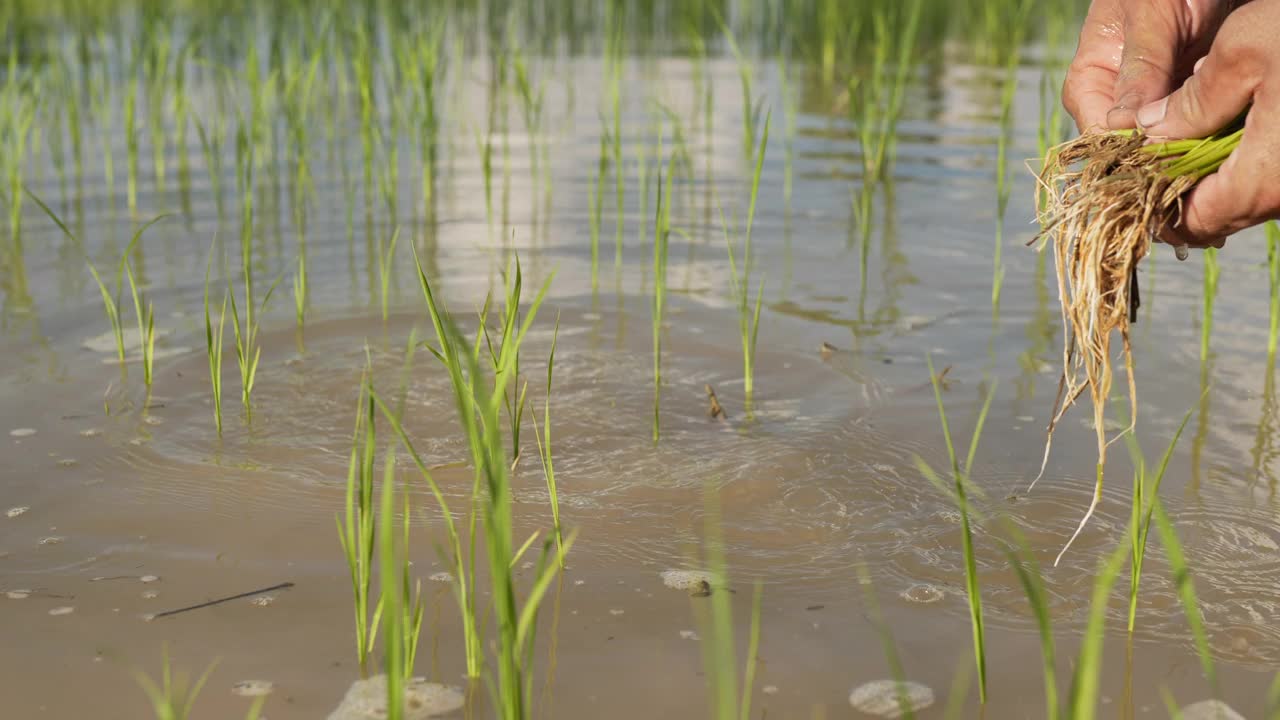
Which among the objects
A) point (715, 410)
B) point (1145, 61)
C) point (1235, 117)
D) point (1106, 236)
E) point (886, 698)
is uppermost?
point (1145, 61)

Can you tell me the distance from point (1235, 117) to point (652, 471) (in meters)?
1.42

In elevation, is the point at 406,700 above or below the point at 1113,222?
below

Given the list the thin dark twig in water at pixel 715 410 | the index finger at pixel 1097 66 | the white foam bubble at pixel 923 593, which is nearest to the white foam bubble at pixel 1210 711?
the white foam bubble at pixel 923 593

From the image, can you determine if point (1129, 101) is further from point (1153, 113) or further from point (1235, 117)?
point (1235, 117)

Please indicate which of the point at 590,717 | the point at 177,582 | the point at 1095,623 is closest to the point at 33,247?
the point at 177,582

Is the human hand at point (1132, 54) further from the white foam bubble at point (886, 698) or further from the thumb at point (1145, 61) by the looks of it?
the white foam bubble at point (886, 698)

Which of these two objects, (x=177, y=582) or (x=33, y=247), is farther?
(x=33, y=247)

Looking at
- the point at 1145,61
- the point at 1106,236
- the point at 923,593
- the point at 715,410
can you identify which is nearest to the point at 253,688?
the point at 923,593

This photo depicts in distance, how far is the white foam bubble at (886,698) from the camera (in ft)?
6.23

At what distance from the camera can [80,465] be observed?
9.07 ft

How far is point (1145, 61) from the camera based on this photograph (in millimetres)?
2383

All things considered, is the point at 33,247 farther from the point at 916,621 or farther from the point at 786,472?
the point at 916,621

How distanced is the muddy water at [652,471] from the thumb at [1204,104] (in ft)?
2.76

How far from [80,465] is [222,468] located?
334mm
